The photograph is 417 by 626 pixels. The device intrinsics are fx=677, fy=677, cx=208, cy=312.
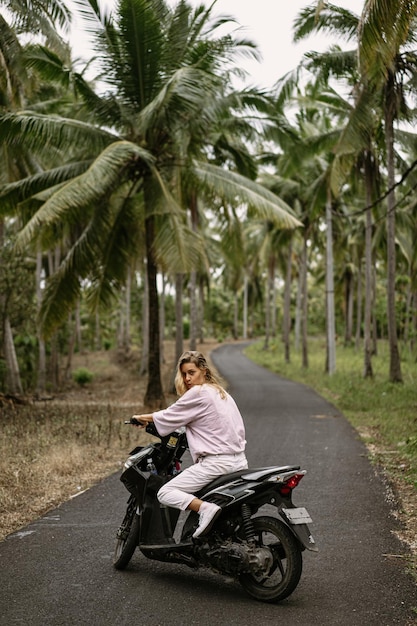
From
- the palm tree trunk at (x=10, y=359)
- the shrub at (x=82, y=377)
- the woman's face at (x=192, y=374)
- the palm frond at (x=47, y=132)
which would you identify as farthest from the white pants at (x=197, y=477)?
the shrub at (x=82, y=377)

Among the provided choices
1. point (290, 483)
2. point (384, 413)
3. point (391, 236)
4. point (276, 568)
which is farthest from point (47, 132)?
point (276, 568)

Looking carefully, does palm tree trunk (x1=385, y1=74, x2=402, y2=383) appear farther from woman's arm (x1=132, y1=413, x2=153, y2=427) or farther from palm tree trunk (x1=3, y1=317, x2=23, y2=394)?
woman's arm (x1=132, y1=413, x2=153, y2=427)

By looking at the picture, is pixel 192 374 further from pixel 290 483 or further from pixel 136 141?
pixel 136 141

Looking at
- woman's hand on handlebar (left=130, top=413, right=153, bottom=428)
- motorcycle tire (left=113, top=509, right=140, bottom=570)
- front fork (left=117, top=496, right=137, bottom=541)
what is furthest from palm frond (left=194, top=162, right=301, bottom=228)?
motorcycle tire (left=113, top=509, right=140, bottom=570)

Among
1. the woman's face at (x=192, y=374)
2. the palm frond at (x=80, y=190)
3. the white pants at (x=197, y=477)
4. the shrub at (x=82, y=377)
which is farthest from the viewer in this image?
the shrub at (x=82, y=377)

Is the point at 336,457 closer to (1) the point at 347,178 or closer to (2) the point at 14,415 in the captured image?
(2) the point at 14,415

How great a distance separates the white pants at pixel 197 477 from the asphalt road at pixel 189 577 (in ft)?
2.07

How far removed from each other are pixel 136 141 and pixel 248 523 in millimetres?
12330

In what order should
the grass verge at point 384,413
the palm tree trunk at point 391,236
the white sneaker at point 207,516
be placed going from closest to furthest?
the white sneaker at point 207,516
the grass verge at point 384,413
the palm tree trunk at point 391,236

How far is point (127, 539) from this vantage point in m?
5.11

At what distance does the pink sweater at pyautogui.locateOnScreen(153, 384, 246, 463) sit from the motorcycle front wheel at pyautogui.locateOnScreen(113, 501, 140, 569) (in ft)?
2.44

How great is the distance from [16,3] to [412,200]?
17795 mm

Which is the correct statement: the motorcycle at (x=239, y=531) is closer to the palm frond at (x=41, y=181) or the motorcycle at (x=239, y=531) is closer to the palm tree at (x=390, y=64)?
the palm tree at (x=390, y=64)

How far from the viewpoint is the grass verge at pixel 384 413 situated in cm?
737
